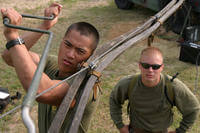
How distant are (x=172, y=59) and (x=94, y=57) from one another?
5076mm

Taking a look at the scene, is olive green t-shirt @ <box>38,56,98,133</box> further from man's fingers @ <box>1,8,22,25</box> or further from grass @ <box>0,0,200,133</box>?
grass @ <box>0,0,200,133</box>

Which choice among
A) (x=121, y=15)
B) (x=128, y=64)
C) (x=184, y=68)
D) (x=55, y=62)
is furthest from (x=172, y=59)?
(x=55, y=62)

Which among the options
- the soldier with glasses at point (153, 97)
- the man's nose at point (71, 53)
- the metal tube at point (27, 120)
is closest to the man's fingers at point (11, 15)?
the man's nose at point (71, 53)

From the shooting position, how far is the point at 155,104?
237 centimetres

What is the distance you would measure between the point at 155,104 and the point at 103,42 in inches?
199

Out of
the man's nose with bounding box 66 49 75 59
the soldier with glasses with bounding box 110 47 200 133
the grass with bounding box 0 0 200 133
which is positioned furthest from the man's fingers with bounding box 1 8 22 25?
the grass with bounding box 0 0 200 133

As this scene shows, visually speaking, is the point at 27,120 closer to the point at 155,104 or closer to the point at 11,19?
the point at 11,19

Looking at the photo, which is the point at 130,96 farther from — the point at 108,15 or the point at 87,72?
the point at 108,15

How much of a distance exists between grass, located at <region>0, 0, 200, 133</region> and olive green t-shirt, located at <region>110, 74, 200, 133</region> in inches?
60.8

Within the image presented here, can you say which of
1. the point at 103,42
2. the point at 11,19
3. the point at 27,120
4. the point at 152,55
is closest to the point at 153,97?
the point at 152,55

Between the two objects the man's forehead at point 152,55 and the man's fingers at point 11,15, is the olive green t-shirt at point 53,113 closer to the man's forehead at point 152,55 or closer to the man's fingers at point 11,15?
the man's fingers at point 11,15

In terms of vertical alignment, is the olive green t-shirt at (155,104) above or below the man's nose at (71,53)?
below

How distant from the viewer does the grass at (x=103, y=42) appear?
4145mm

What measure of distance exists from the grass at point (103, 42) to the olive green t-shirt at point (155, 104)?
1544mm
